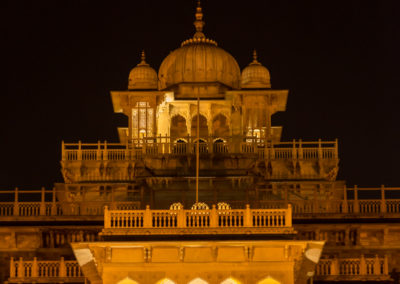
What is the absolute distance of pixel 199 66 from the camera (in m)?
78.8

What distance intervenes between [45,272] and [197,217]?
41.7 feet

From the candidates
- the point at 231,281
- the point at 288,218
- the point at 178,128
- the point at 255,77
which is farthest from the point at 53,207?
the point at 288,218

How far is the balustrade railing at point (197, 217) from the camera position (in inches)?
2159

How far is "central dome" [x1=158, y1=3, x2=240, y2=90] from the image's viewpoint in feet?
258

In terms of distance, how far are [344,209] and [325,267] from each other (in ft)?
18.8

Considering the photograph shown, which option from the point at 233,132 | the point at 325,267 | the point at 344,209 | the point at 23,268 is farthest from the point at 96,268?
the point at 233,132

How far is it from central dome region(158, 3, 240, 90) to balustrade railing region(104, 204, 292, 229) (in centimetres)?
2390

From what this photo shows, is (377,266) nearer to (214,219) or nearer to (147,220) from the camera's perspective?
(214,219)

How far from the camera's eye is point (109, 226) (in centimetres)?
5488

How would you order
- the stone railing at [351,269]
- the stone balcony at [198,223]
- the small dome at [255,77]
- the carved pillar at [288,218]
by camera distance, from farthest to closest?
the small dome at [255,77]
the stone railing at [351,269]
the carved pillar at [288,218]
the stone balcony at [198,223]

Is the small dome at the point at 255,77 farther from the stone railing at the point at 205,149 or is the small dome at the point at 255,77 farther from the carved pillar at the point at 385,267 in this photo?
the carved pillar at the point at 385,267

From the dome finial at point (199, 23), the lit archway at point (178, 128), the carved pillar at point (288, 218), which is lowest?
the carved pillar at point (288, 218)

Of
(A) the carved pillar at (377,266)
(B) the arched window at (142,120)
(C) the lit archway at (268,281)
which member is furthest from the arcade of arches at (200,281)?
(B) the arched window at (142,120)

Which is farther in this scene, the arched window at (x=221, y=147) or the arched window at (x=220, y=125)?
the arched window at (x=220, y=125)
